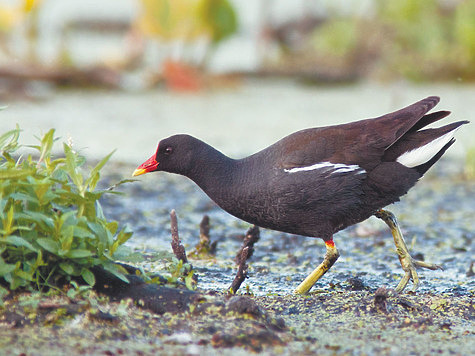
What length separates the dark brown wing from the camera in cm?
360

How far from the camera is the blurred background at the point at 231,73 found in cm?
829

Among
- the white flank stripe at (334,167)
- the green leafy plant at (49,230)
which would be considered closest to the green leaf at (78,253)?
the green leafy plant at (49,230)

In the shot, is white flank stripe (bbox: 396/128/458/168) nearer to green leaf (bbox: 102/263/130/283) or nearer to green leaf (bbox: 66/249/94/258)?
green leaf (bbox: 102/263/130/283)

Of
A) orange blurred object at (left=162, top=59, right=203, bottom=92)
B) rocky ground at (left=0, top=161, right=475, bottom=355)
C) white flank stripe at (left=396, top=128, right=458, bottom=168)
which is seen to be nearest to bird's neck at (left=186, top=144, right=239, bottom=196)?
rocky ground at (left=0, top=161, right=475, bottom=355)

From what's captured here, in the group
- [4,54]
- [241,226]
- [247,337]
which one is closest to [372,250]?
[241,226]

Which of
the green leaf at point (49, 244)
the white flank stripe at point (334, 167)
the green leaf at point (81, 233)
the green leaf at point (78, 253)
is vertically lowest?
the green leaf at point (78, 253)

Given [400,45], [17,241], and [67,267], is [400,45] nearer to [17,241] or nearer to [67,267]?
[67,267]

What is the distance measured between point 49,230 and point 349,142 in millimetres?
1504

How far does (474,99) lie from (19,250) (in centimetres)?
778

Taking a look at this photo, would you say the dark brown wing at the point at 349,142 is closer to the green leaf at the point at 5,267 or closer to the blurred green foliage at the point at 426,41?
the green leaf at the point at 5,267

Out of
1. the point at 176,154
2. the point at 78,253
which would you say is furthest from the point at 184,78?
the point at 78,253

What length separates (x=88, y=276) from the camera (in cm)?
281

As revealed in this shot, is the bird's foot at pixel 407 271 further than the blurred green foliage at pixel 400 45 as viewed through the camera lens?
No

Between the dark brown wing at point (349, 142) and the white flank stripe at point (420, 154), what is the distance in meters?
0.10
